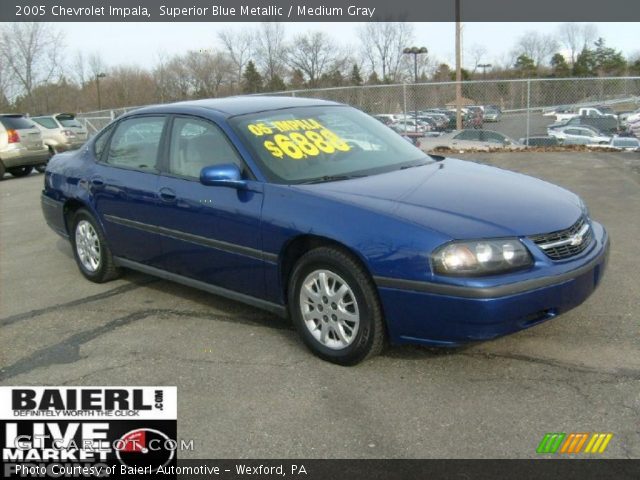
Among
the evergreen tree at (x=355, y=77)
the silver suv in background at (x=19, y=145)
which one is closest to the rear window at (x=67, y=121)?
the silver suv in background at (x=19, y=145)

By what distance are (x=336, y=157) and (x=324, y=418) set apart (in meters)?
1.85

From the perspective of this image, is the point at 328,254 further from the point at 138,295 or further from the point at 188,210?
the point at 138,295

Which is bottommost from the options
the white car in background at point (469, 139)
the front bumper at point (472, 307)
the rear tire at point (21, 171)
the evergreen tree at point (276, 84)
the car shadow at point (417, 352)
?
the car shadow at point (417, 352)

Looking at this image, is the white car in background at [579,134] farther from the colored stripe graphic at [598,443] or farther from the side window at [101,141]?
the colored stripe graphic at [598,443]

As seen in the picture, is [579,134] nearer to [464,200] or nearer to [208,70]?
[464,200]

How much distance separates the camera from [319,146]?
4.41 m

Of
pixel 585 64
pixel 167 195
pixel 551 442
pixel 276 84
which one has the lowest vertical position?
pixel 551 442

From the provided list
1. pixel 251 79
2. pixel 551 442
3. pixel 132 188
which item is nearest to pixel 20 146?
pixel 132 188

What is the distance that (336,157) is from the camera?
438 cm

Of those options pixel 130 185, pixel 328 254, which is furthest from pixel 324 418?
pixel 130 185

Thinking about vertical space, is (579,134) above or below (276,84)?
below

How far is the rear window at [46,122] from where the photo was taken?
2000 centimetres

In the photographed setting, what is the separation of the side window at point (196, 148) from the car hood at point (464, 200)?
78cm

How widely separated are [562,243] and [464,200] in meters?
0.57
